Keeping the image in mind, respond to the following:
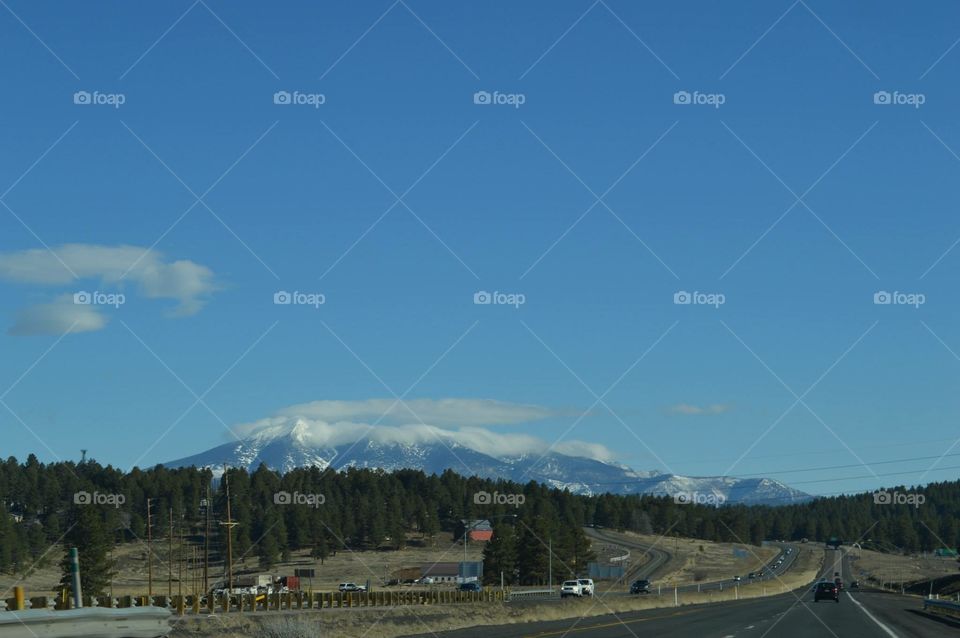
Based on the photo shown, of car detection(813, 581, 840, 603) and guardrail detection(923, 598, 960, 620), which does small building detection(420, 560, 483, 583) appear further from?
guardrail detection(923, 598, 960, 620)

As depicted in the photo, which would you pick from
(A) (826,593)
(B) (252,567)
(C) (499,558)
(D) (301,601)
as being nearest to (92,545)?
(C) (499,558)

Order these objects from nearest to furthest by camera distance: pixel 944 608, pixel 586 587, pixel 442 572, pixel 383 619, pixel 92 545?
pixel 383 619, pixel 944 608, pixel 586 587, pixel 92 545, pixel 442 572

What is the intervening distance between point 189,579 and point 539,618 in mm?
107768

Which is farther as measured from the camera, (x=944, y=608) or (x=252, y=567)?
(x=252, y=567)

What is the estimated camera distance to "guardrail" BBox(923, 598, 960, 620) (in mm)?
55019

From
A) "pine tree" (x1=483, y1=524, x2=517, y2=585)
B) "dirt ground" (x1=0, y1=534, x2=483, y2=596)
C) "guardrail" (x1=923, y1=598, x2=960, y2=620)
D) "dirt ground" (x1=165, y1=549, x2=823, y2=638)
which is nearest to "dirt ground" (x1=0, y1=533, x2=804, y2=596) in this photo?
"dirt ground" (x1=0, y1=534, x2=483, y2=596)

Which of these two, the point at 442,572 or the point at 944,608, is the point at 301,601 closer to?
the point at 944,608

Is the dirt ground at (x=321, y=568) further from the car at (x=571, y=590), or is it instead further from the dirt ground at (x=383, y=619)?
the dirt ground at (x=383, y=619)

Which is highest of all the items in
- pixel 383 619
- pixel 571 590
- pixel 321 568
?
pixel 321 568

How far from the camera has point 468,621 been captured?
5188cm

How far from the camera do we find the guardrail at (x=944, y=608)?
181ft

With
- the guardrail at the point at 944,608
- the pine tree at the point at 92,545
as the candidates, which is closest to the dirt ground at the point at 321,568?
the pine tree at the point at 92,545

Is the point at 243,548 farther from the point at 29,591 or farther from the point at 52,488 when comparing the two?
the point at 29,591

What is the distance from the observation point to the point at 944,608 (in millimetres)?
59625
